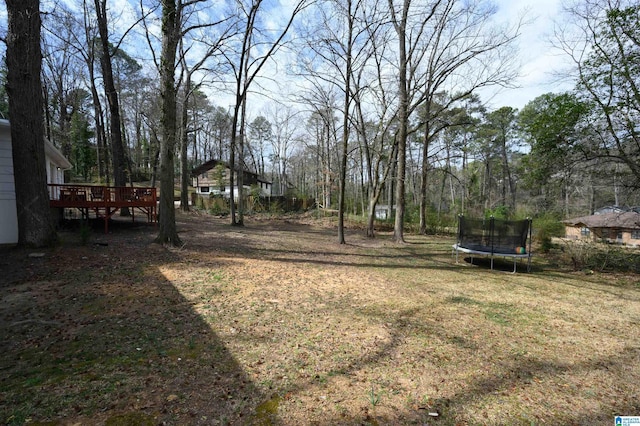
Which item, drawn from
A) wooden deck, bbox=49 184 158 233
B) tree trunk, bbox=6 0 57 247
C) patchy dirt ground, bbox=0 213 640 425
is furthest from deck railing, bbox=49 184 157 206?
patchy dirt ground, bbox=0 213 640 425

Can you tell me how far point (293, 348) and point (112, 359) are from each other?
178 cm

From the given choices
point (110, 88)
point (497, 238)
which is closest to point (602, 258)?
point (497, 238)

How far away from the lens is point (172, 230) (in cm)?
769

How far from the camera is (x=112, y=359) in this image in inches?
106

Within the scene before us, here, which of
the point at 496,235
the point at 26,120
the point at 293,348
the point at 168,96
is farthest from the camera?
the point at 496,235

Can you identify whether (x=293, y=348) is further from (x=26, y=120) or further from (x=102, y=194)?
(x=102, y=194)

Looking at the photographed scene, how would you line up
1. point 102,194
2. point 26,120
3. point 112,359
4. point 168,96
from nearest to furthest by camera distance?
1. point 112,359
2. point 26,120
3. point 168,96
4. point 102,194

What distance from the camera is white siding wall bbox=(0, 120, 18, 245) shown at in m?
7.23

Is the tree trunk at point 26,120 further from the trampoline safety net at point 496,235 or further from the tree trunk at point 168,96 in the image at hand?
the trampoline safety net at point 496,235

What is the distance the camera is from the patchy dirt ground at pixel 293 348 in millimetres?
2168

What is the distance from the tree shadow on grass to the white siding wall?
12.9ft

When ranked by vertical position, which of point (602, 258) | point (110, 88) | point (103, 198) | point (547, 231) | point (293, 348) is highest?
point (110, 88)

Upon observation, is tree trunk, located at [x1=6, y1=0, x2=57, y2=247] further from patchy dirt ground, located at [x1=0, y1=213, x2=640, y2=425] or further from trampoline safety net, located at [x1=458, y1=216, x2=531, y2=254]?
trampoline safety net, located at [x1=458, y1=216, x2=531, y2=254]

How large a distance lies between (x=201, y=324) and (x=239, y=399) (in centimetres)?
158
